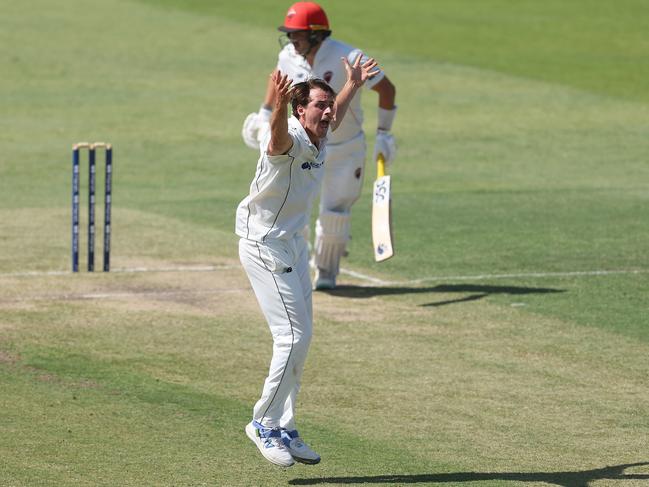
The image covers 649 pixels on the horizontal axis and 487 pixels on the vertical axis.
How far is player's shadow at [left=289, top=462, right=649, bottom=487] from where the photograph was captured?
818 centimetres

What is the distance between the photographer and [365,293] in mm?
13109

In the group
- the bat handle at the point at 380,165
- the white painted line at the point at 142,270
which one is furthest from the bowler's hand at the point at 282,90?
the white painted line at the point at 142,270

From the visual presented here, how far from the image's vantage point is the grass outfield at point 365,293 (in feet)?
28.8

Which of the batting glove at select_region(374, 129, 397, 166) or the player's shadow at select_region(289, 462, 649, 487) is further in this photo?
the batting glove at select_region(374, 129, 397, 166)

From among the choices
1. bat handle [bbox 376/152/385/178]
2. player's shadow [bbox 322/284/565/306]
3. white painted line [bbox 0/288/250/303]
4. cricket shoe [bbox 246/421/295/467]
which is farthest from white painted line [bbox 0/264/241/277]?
cricket shoe [bbox 246/421/295/467]

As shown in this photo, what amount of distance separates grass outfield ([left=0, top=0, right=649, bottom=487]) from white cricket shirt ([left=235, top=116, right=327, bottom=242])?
1.34 m

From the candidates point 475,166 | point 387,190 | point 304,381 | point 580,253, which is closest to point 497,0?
point 475,166

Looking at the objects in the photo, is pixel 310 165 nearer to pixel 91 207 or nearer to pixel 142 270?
pixel 91 207

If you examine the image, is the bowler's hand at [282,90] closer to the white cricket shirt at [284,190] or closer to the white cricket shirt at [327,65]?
the white cricket shirt at [284,190]

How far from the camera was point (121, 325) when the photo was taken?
38.4 feet

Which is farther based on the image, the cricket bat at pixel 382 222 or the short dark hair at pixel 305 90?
the cricket bat at pixel 382 222

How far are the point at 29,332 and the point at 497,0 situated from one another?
25685 mm

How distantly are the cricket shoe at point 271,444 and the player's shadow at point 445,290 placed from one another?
476 centimetres

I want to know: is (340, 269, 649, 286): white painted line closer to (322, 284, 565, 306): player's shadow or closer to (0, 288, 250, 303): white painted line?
(322, 284, 565, 306): player's shadow
